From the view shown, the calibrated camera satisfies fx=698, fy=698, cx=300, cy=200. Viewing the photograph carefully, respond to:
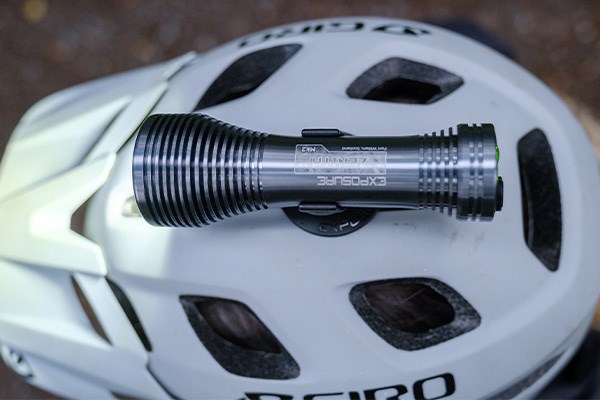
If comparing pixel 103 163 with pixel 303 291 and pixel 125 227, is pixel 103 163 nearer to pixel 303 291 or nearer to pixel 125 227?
pixel 125 227

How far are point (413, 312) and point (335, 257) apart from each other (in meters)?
0.14

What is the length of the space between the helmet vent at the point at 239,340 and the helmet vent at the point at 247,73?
0.27 m

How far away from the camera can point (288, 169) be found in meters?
0.69

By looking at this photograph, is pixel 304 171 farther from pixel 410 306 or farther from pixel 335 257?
pixel 410 306

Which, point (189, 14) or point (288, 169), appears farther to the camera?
point (189, 14)

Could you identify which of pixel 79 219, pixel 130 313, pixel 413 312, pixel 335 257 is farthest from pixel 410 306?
pixel 79 219

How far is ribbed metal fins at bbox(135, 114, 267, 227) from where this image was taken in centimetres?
69

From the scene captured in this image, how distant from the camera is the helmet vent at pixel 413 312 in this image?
826mm

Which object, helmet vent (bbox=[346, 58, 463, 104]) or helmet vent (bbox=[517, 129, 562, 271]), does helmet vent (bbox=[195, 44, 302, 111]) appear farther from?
helmet vent (bbox=[517, 129, 562, 271])

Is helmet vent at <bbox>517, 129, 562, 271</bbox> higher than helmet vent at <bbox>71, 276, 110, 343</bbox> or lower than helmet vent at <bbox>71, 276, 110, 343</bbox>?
higher

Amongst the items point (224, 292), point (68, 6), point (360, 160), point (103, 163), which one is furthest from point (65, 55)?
point (360, 160)

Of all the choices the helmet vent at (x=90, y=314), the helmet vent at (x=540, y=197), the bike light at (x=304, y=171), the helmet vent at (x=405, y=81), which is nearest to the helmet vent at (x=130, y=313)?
the helmet vent at (x=90, y=314)

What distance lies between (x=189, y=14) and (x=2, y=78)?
0.43 metres

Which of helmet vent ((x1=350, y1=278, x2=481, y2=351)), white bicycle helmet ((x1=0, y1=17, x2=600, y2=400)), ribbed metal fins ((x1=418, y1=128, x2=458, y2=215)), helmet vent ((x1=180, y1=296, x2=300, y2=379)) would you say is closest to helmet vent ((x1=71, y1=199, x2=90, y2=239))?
white bicycle helmet ((x1=0, y1=17, x2=600, y2=400))
